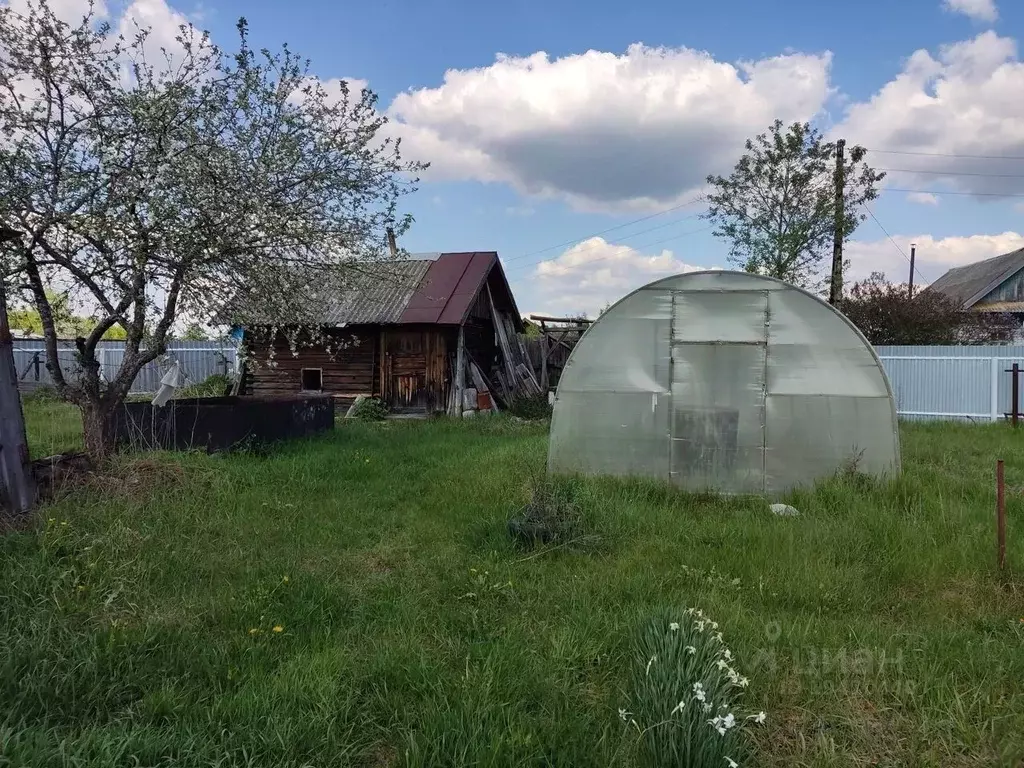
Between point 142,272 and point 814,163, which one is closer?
point 142,272

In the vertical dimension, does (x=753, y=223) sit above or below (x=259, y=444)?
above

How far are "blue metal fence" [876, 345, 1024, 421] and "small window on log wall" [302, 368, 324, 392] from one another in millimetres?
13789

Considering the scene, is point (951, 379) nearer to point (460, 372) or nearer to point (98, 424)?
point (460, 372)

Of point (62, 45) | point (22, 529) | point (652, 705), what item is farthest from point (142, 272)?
point (652, 705)

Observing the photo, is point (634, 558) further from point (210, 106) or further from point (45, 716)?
point (210, 106)

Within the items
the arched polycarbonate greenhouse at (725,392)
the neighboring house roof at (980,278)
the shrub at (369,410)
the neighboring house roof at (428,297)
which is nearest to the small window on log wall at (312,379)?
the shrub at (369,410)

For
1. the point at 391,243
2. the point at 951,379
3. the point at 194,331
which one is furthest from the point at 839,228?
the point at 194,331

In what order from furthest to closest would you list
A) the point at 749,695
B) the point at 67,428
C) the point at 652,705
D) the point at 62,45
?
the point at 67,428 → the point at 62,45 → the point at 749,695 → the point at 652,705

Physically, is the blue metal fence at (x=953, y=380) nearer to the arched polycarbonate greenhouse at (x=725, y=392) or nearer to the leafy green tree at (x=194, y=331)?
the arched polycarbonate greenhouse at (x=725, y=392)

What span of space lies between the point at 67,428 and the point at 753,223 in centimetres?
A: 1718

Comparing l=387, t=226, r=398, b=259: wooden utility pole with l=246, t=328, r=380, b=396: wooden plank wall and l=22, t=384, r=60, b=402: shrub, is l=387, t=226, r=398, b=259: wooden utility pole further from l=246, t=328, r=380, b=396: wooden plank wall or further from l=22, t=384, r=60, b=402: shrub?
l=22, t=384, r=60, b=402: shrub

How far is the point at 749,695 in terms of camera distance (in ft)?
9.86

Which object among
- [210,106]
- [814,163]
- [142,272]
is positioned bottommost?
[142,272]

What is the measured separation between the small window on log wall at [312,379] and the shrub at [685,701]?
13.9 metres
